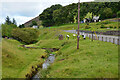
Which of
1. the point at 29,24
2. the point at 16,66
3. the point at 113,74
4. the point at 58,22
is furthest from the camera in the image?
the point at 29,24

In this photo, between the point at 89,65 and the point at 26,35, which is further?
the point at 26,35

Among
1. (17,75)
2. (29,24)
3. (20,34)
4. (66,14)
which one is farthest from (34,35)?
(29,24)

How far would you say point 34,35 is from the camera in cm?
6044

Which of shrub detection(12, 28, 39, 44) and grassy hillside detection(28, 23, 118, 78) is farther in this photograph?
shrub detection(12, 28, 39, 44)

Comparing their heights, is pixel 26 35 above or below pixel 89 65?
above

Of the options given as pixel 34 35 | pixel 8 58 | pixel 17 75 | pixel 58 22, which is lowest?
pixel 17 75

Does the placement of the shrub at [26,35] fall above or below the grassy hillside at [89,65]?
above

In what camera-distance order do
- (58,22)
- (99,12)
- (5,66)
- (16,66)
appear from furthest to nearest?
1. (58,22)
2. (99,12)
3. (16,66)
4. (5,66)

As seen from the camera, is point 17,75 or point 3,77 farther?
point 17,75

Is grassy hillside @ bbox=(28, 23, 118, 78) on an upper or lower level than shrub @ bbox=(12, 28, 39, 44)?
lower

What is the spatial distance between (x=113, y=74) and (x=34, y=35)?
5381 centimetres

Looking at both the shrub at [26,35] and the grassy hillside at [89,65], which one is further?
the shrub at [26,35]

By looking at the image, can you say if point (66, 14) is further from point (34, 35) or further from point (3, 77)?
point (3, 77)

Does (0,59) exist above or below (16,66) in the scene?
above
